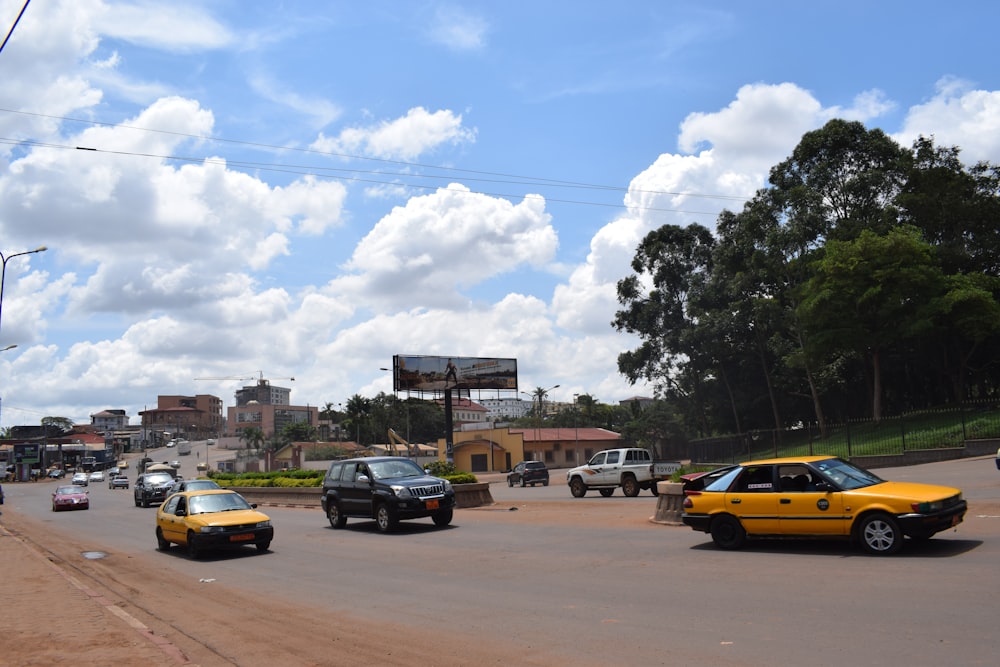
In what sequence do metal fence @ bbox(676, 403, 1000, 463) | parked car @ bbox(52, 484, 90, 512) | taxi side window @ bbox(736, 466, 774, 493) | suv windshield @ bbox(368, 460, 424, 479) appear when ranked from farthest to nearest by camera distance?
1. parked car @ bbox(52, 484, 90, 512)
2. metal fence @ bbox(676, 403, 1000, 463)
3. suv windshield @ bbox(368, 460, 424, 479)
4. taxi side window @ bbox(736, 466, 774, 493)

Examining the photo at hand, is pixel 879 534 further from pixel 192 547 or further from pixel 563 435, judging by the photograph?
pixel 563 435

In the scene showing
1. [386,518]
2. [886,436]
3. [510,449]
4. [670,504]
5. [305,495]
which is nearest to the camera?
[670,504]

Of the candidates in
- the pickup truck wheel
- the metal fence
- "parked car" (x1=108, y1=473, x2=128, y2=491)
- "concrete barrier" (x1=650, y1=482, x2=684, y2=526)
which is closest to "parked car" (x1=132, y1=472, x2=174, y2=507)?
the pickup truck wheel

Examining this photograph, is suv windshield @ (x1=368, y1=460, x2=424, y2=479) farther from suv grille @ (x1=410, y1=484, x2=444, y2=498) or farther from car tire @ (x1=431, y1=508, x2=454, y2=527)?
car tire @ (x1=431, y1=508, x2=454, y2=527)

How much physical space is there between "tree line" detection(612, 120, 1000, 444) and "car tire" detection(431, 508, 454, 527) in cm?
2948

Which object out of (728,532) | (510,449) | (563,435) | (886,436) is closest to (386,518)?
(728,532)

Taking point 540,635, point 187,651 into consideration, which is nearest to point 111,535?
point 187,651

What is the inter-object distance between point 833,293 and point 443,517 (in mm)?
33131

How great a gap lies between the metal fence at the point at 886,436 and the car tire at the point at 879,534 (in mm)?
25198

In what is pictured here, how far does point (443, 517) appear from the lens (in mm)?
20266

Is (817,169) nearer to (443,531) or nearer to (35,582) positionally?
(443,531)

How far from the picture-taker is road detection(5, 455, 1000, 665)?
7.28 metres

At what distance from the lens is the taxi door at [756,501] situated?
41.3ft

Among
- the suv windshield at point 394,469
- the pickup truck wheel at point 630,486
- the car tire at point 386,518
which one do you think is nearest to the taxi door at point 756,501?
the car tire at point 386,518
